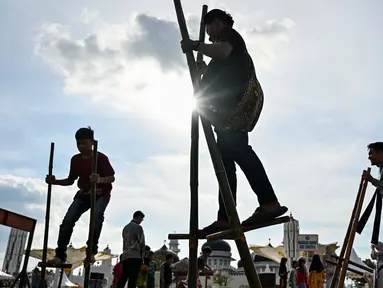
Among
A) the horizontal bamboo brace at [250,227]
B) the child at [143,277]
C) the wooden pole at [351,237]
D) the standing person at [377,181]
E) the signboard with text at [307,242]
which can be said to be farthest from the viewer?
the signboard with text at [307,242]

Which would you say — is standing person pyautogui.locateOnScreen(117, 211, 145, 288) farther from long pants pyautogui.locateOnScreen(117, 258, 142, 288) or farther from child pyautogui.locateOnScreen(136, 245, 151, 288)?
child pyautogui.locateOnScreen(136, 245, 151, 288)

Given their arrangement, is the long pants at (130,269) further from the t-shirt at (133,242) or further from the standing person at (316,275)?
the standing person at (316,275)

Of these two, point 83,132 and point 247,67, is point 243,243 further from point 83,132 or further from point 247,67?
point 83,132

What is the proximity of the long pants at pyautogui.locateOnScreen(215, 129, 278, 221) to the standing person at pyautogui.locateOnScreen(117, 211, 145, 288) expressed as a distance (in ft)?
16.2

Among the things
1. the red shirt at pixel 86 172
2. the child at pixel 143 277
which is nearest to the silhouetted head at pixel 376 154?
the red shirt at pixel 86 172

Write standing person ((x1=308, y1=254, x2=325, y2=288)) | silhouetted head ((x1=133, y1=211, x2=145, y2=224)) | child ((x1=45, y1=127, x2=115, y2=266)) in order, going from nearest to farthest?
child ((x1=45, y1=127, x2=115, y2=266))
silhouetted head ((x1=133, y1=211, x2=145, y2=224))
standing person ((x1=308, y1=254, x2=325, y2=288))

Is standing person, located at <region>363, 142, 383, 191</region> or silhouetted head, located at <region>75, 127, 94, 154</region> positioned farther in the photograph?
standing person, located at <region>363, 142, 383, 191</region>

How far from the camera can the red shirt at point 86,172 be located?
6.16m

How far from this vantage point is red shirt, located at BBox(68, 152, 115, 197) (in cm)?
616

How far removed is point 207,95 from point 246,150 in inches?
21.8

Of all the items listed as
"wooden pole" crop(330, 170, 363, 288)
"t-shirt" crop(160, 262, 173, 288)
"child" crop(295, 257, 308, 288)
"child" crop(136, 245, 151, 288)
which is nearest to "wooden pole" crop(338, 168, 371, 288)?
"wooden pole" crop(330, 170, 363, 288)

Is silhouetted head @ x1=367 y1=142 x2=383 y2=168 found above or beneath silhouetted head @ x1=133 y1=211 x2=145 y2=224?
above

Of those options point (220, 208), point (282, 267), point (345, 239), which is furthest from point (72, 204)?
point (282, 267)

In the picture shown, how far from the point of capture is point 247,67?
3.94 meters
